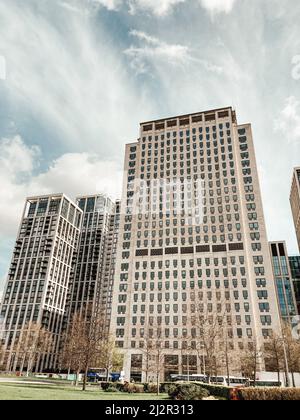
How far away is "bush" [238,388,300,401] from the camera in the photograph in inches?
753

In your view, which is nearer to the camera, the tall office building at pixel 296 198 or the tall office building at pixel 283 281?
the tall office building at pixel 283 281

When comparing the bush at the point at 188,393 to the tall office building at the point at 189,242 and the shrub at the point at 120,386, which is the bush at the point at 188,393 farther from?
the tall office building at the point at 189,242

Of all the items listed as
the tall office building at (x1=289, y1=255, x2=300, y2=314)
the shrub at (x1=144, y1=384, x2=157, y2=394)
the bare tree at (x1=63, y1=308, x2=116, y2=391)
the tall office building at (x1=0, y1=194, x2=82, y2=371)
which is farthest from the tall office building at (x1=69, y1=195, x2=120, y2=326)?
the shrub at (x1=144, y1=384, x2=157, y2=394)

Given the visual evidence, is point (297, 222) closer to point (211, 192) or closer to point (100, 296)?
point (211, 192)

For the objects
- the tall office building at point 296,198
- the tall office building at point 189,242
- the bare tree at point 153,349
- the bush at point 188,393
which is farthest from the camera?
the tall office building at point 296,198

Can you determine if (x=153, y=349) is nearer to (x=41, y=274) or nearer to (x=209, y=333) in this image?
(x=209, y=333)

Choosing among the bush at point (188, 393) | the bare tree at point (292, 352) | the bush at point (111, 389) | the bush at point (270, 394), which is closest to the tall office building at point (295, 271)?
the bare tree at point (292, 352)

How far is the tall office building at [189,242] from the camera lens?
83.7m

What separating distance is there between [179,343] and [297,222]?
97133mm

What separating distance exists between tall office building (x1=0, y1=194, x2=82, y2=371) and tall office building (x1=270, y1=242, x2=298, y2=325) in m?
95.3

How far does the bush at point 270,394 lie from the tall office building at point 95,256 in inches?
5631

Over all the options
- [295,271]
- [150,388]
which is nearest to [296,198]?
[295,271]

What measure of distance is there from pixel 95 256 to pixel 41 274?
3449 centimetres

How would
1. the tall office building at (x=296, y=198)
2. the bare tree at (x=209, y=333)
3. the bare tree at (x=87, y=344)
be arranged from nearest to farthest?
the bare tree at (x=209, y=333), the bare tree at (x=87, y=344), the tall office building at (x=296, y=198)
